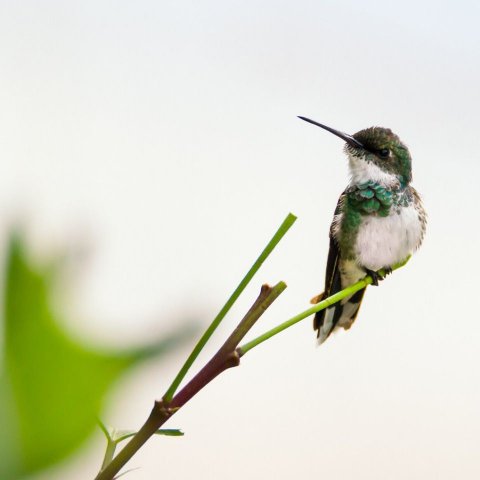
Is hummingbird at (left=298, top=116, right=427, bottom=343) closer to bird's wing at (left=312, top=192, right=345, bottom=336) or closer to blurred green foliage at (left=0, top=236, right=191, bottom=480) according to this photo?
bird's wing at (left=312, top=192, right=345, bottom=336)

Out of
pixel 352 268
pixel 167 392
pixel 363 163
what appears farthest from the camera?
pixel 363 163

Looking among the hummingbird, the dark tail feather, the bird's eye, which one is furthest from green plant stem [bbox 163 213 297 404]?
the bird's eye

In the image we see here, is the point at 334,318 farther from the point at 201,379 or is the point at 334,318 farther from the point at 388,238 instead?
the point at 201,379

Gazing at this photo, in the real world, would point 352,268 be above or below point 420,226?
below

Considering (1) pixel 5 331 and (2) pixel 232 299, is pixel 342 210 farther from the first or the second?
(1) pixel 5 331

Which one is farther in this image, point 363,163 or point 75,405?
point 363,163

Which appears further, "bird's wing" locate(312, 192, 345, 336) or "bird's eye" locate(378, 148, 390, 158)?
"bird's eye" locate(378, 148, 390, 158)

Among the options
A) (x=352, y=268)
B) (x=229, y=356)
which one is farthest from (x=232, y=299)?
(x=352, y=268)

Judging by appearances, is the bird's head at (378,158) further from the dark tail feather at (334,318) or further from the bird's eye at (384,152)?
the dark tail feather at (334,318)
